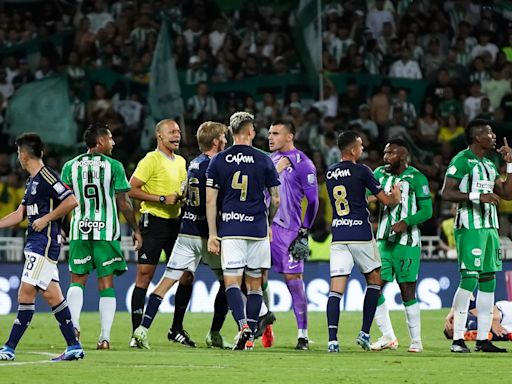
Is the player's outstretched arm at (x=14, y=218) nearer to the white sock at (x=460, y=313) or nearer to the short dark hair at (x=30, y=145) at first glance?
the short dark hair at (x=30, y=145)

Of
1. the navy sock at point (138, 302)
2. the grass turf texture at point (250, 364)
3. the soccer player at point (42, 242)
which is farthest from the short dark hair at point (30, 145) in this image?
the navy sock at point (138, 302)

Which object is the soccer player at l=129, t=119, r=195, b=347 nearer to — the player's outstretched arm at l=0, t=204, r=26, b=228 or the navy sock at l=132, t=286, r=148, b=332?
the navy sock at l=132, t=286, r=148, b=332

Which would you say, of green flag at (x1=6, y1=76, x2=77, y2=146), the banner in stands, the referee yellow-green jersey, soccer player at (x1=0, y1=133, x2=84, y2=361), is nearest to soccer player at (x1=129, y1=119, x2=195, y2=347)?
the referee yellow-green jersey

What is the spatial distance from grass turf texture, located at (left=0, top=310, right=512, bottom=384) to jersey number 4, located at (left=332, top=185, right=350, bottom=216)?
4.65 feet

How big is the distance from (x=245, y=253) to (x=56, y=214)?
7.82 feet

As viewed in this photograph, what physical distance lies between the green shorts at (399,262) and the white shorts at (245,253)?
137 cm

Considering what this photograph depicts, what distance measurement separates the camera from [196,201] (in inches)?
536

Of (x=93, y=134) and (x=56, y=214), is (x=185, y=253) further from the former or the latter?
(x=56, y=214)

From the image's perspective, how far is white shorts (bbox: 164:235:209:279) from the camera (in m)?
13.6

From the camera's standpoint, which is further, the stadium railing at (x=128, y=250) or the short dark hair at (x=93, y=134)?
the stadium railing at (x=128, y=250)

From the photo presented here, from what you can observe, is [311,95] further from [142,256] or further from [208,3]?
[142,256]

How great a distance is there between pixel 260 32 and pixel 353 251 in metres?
14.1

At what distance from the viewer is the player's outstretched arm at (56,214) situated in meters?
11.1

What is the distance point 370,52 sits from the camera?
26297 millimetres
